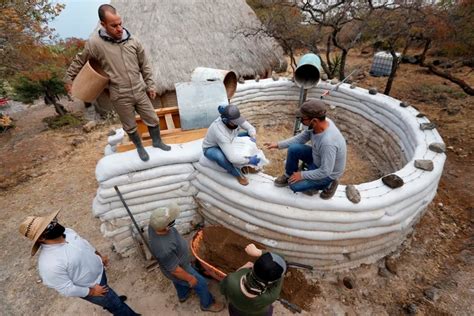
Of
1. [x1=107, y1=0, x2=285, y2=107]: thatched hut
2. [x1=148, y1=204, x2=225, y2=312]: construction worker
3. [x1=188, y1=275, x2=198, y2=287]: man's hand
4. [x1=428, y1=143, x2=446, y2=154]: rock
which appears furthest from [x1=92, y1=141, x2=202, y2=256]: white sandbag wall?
[x1=107, y1=0, x2=285, y2=107]: thatched hut

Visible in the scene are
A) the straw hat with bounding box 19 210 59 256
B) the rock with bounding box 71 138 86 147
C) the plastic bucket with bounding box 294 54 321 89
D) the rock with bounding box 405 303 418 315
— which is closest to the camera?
the straw hat with bounding box 19 210 59 256

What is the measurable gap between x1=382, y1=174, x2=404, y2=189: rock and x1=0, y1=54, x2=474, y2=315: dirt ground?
1.06 metres

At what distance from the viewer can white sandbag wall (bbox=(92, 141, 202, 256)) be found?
278cm

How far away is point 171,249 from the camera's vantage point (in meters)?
2.12

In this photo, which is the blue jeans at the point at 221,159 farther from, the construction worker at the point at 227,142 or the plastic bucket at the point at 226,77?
the plastic bucket at the point at 226,77

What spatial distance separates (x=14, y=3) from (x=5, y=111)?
274 inches

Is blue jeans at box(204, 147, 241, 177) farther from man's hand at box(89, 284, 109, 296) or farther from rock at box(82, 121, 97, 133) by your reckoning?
rock at box(82, 121, 97, 133)

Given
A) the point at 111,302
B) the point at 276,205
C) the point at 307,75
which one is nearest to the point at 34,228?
the point at 111,302

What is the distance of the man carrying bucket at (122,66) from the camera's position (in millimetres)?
2217

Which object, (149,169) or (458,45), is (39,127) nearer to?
(149,169)

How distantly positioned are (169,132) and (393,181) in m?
2.62

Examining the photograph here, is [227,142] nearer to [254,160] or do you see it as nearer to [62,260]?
[254,160]

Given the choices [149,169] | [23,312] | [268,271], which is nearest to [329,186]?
[268,271]

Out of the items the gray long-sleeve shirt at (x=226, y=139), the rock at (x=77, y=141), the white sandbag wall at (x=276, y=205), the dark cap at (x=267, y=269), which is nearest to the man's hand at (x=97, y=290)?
the white sandbag wall at (x=276, y=205)
